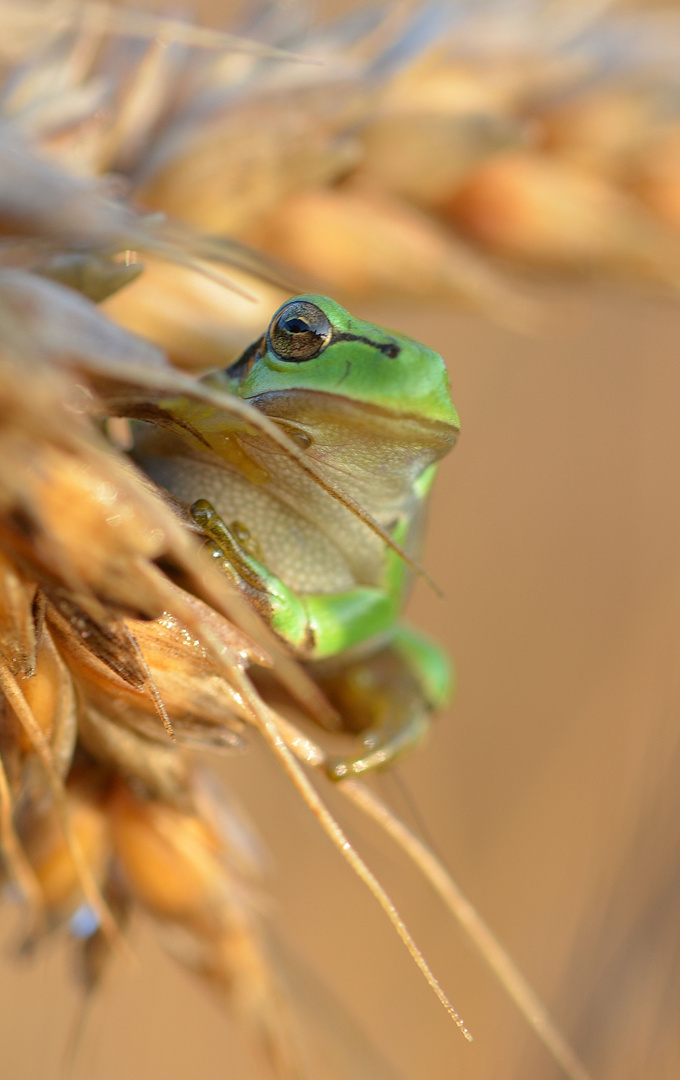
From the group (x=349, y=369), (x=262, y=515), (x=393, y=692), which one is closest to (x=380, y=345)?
(x=349, y=369)

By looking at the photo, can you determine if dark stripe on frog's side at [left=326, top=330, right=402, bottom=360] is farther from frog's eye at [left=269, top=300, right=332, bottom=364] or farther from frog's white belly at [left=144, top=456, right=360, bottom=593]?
frog's white belly at [left=144, top=456, right=360, bottom=593]

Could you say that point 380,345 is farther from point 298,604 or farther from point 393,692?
point 393,692

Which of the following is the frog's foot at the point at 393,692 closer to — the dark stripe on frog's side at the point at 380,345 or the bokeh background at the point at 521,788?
the bokeh background at the point at 521,788

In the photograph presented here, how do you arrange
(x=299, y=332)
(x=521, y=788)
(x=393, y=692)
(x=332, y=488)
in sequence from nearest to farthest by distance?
(x=332, y=488), (x=299, y=332), (x=393, y=692), (x=521, y=788)

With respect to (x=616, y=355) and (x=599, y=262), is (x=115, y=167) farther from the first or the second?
(x=616, y=355)

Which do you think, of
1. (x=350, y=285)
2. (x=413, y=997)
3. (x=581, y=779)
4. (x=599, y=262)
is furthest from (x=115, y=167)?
(x=413, y=997)

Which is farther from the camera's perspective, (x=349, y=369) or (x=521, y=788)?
(x=521, y=788)

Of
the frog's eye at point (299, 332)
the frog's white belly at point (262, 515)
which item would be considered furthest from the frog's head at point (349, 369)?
the frog's white belly at point (262, 515)


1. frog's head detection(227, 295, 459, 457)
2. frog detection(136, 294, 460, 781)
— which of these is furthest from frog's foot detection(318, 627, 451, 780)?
frog's head detection(227, 295, 459, 457)
